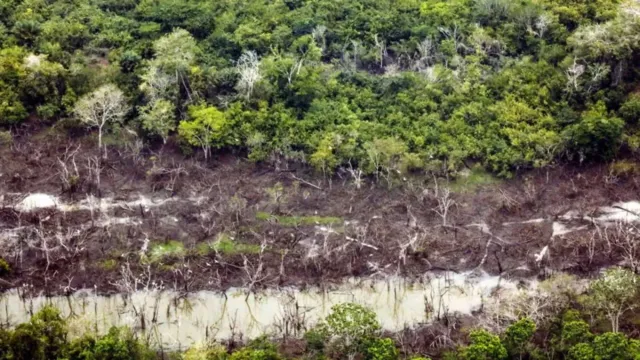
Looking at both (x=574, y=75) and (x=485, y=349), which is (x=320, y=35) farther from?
(x=485, y=349)

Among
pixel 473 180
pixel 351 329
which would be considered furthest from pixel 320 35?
pixel 351 329

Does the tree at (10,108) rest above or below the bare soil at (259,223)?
above

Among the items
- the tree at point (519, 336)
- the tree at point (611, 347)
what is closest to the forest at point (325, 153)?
the tree at point (519, 336)

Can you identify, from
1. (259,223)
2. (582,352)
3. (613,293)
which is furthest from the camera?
(259,223)

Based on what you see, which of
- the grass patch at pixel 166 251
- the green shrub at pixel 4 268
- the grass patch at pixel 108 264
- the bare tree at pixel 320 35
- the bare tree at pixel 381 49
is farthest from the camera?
the bare tree at pixel 320 35

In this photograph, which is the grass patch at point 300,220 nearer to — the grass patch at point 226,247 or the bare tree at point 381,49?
the grass patch at point 226,247

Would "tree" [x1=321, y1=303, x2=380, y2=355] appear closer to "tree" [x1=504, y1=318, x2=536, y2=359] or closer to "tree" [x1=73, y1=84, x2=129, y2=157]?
"tree" [x1=504, y1=318, x2=536, y2=359]

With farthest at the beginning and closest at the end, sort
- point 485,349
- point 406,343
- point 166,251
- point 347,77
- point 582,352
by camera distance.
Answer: point 347,77 < point 166,251 < point 406,343 < point 485,349 < point 582,352
